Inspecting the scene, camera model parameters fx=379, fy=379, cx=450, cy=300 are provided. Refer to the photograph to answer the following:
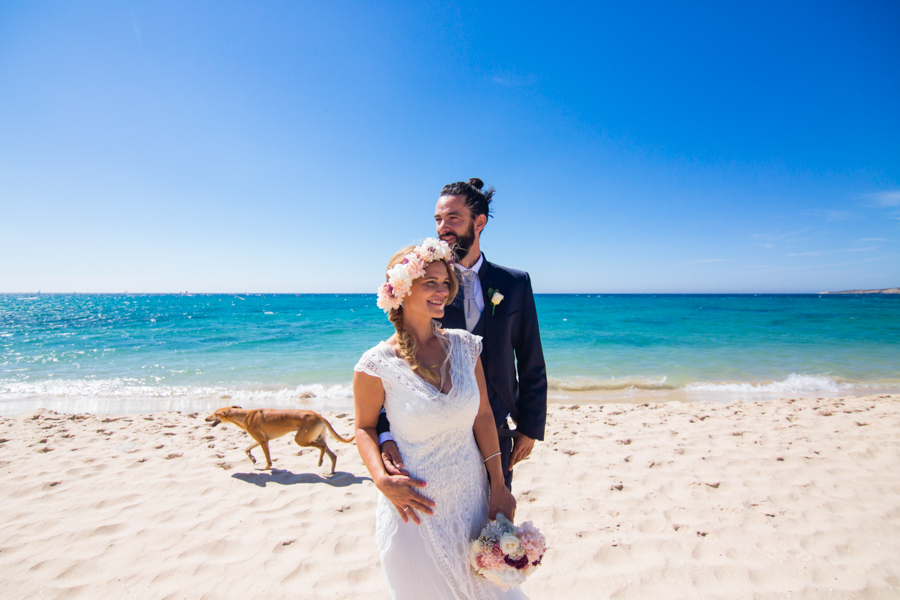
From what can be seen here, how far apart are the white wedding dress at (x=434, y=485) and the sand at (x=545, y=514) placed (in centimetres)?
143

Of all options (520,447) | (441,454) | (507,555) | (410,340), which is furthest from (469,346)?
(507,555)

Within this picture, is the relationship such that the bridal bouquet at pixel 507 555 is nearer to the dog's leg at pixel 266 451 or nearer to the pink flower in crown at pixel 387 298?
the pink flower in crown at pixel 387 298

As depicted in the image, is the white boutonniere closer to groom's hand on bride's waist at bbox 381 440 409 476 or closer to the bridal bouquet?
groom's hand on bride's waist at bbox 381 440 409 476

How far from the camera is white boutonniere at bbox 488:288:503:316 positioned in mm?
2273

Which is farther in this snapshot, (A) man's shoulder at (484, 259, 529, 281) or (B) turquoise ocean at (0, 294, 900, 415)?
(B) turquoise ocean at (0, 294, 900, 415)

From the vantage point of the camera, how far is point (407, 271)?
186 cm

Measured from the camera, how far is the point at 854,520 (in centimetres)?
347

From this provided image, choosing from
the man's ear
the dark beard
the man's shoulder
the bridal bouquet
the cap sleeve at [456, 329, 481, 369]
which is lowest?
the bridal bouquet

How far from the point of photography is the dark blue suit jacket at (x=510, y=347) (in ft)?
7.52

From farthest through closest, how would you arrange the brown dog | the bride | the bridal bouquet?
1. the brown dog
2. the bride
3. the bridal bouquet

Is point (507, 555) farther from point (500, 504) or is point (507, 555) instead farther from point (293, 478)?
point (293, 478)

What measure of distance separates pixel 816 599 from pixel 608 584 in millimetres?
1376

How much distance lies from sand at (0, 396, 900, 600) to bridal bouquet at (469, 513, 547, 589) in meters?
1.55

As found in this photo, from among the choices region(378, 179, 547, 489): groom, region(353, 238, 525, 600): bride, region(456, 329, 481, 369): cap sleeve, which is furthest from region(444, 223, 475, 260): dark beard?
region(456, 329, 481, 369): cap sleeve
